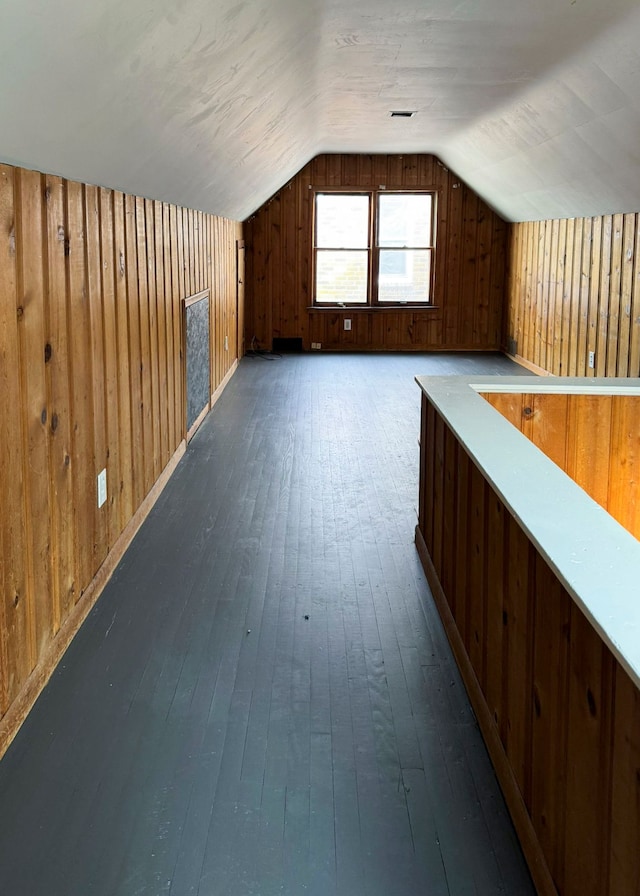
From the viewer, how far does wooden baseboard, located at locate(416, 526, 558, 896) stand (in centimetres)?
188

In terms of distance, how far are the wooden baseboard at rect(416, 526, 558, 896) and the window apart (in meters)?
8.08

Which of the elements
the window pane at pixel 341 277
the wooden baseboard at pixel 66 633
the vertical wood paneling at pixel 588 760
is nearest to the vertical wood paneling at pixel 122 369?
the wooden baseboard at pixel 66 633

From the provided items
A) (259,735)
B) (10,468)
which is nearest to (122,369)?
(10,468)

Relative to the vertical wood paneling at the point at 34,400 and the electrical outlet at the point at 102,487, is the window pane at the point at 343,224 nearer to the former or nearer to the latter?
the electrical outlet at the point at 102,487

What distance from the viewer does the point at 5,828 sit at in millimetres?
2066

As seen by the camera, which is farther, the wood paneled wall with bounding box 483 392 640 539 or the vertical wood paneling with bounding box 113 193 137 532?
the vertical wood paneling with bounding box 113 193 137 532

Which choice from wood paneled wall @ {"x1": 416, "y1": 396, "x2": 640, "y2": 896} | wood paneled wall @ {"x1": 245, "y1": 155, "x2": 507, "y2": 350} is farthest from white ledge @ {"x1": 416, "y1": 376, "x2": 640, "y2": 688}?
wood paneled wall @ {"x1": 245, "y1": 155, "x2": 507, "y2": 350}

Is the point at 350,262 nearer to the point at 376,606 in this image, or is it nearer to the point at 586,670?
the point at 376,606

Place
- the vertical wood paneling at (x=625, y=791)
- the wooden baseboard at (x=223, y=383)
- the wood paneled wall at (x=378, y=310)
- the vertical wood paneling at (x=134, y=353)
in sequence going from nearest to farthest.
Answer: the vertical wood paneling at (x=625, y=791) < the vertical wood paneling at (x=134, y=353) < the wooden baseboard at (x=223, y=383) < the wood paneled wall at (x=378, y=310)

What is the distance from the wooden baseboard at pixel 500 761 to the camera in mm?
1884

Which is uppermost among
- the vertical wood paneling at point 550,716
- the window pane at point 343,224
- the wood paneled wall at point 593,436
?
the window pane at point 343,224

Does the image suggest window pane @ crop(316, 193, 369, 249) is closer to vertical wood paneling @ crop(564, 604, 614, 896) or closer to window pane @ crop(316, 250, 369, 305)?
window pane @ crop(316, 250, 369, 305)

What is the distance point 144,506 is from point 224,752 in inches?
84.7

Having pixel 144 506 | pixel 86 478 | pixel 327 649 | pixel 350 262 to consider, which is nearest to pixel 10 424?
pixel 86 478
